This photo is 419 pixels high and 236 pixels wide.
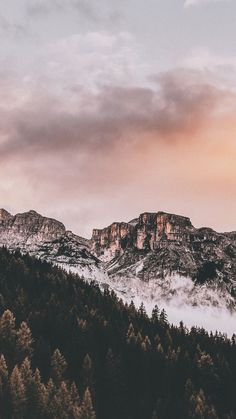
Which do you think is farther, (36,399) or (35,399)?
(35,399)

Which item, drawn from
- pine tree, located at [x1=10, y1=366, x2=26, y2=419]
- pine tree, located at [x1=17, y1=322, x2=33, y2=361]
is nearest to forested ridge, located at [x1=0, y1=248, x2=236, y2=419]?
pine tree, located at [x1=17, y1=322, x2=33, y2=361]

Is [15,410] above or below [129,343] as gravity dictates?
below

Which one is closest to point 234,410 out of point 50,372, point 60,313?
point 50,372

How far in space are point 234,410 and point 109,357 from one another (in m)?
33.5

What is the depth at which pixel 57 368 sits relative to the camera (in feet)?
443

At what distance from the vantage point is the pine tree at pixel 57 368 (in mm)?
132375

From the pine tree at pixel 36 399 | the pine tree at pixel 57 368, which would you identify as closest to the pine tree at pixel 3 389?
the pine tree at pixel 36 399

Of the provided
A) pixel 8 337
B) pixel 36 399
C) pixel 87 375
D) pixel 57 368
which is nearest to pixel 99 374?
pixel 87 375

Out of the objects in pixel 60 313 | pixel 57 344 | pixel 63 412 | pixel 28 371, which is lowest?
pixel 63 412

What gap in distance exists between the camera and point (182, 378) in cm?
15675

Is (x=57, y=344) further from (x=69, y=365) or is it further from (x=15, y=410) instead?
(x=15, y=410)

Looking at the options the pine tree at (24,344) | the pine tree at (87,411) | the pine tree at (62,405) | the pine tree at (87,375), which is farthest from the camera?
the pine tree at (24,344)

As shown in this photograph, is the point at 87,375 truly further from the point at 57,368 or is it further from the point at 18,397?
the point at 18,397

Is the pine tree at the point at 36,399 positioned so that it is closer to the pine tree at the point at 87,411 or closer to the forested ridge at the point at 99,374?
the forested ridge at the point at 99,374
